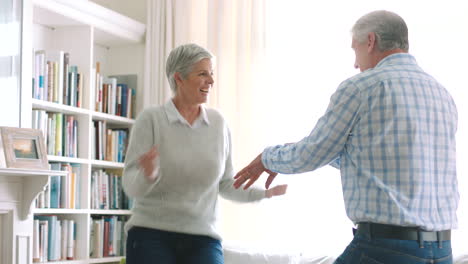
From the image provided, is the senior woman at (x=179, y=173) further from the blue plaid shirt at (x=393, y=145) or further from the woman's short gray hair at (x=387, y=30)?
the woman's short gray hair at (x=387, y=30)

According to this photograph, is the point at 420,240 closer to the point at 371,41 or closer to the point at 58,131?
the point at 371,41

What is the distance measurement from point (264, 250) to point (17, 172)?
152 cm

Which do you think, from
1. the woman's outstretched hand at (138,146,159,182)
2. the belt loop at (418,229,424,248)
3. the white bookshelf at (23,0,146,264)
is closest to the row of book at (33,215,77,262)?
the white bookshelf at (23,0,146,264)

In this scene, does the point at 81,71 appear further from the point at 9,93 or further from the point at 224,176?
the point at 224,176

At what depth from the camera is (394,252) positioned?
1812 mm

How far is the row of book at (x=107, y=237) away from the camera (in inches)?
179

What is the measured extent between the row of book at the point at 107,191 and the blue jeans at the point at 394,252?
297cm

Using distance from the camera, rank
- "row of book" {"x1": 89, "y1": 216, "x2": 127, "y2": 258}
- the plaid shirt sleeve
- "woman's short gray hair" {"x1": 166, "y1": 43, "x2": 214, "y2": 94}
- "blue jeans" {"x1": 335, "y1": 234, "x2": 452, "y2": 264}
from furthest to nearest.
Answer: "row of book" {"x1": 89, "y1": 216, "x2": 127, "y2": 258} → "woman's short gray hair" {"x1": 166, "y1": 43, "x2": 214, "y2": 94} → the plaid shirt sleeve → "blue jeans" {"x1": 335, "y1": 234, "x2": 452, "y2": 264}

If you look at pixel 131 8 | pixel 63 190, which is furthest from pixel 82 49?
pixel 63 190

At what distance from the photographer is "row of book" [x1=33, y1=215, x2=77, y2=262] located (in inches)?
159

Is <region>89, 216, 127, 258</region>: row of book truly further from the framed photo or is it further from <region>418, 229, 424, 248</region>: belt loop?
<region>418, 229, 424, 248</region>: belt loop

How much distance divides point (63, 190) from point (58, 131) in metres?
0.38

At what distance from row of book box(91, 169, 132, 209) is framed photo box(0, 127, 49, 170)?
88 centimetres

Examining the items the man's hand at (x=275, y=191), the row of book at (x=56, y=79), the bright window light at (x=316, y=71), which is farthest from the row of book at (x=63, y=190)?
the man's hand at (x=275, y=191)
